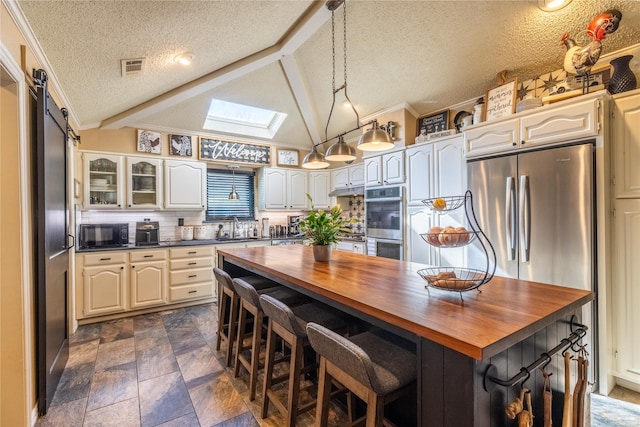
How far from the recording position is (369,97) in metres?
4.04

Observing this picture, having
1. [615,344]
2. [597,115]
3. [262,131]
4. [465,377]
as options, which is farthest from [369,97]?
[465,377]

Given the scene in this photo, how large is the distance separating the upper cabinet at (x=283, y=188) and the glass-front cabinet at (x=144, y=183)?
5.29ft

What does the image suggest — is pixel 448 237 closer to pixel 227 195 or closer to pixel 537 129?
pixel 537 129

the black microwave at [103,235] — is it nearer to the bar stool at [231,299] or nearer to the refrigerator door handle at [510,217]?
the bar stool at [231,299]

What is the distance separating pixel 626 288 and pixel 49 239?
4042 mm

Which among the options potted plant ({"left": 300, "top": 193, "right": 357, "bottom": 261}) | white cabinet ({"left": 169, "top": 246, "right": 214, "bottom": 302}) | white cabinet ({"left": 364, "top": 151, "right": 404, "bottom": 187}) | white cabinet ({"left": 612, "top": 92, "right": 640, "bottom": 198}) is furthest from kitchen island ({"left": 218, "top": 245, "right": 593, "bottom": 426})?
white cabinet ({"left": 169, "top": 246, "right": 214, "bottom": 302})

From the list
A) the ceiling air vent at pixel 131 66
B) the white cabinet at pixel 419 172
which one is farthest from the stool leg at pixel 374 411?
the ceiling air vent at pixel 131 66

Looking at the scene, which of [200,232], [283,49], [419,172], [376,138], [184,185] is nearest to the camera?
[376,138]

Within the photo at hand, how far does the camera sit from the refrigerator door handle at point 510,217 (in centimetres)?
247

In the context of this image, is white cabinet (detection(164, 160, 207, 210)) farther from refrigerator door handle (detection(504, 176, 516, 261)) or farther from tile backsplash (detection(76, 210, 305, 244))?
refrigerator door handle (detection(504, 176, 516, 261))

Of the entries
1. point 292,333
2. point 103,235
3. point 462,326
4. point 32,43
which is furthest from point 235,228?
point 462,326

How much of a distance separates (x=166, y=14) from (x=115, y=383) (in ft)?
9.08

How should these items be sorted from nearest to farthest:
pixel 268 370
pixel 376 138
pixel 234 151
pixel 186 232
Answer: pixel 268 370 → pixel 376 138 → pixel 186 232 → pixel 234 151

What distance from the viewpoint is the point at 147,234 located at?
396 centimetres
